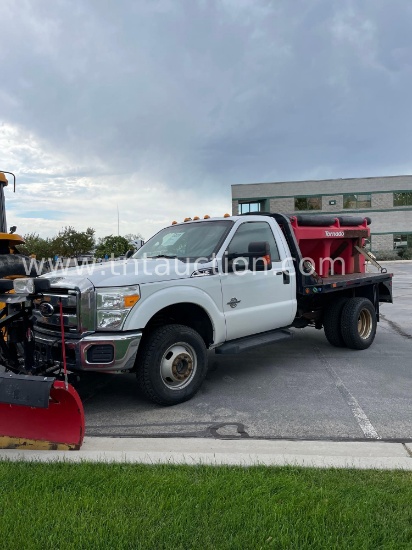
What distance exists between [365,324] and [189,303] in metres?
3.94

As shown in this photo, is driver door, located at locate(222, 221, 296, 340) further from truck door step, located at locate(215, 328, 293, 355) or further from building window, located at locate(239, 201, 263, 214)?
building window, located at locate(239, 201, 263, 214)

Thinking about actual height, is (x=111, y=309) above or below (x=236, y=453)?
above

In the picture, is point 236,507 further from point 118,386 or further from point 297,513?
point 118,386

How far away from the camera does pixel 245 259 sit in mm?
5637

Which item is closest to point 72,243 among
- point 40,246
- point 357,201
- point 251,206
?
point 40,246

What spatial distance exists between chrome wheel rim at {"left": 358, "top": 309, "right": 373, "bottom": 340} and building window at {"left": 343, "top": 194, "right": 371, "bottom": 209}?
37.1 meters

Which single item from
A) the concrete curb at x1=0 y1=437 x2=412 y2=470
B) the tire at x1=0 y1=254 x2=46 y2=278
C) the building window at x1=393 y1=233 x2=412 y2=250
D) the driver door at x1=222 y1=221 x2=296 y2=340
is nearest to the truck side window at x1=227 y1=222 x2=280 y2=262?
the driver door at x1=222 y1=221 x2=296 y2=340

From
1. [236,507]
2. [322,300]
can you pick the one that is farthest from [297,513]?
[322,300]

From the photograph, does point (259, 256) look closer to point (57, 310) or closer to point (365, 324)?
Result: point (57, 310)

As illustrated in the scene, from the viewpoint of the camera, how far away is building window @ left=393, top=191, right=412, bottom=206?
42.6 m

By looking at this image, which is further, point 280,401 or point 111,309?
point 280,401

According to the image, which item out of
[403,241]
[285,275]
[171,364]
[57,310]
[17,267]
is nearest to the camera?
[57,310]

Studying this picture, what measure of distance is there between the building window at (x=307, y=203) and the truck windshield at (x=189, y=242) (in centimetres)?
3766

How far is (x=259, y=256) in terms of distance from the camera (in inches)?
222
